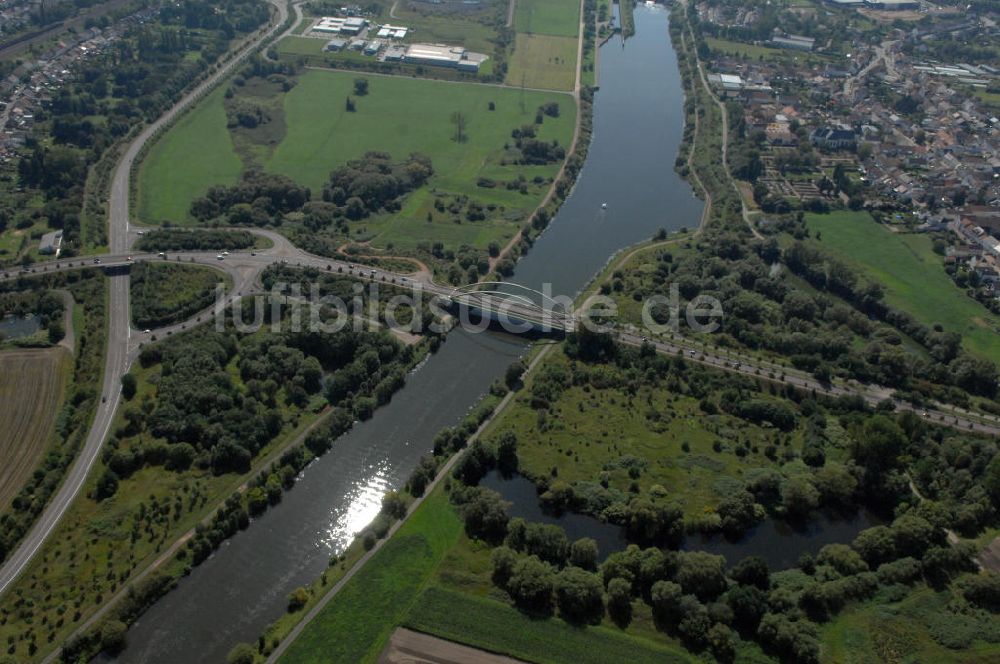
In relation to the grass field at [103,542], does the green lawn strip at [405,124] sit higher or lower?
higher

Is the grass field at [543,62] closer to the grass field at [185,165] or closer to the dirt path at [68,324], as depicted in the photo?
the grass field at [185,165]

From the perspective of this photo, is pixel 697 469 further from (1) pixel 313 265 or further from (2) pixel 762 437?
(1) pixel 313 265

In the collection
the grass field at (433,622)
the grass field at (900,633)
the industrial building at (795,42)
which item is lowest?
the grass field at (433,622)

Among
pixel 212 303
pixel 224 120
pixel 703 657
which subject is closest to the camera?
pixel 703 657

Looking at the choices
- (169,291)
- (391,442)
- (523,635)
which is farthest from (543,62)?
(523,635)

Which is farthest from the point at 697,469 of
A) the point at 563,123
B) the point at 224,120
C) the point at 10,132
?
the point at 10,132

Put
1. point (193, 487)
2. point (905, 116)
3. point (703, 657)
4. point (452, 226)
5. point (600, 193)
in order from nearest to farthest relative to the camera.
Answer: point (703, 657)
point (193, 487)
point (452, 226)
point (600, 193)
point (905, 116)

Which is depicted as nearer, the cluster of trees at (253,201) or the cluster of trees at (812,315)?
the cluster of trees at (812,315)

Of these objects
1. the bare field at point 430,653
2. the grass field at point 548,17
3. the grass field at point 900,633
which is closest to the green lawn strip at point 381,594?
the bare field at point 430,653
